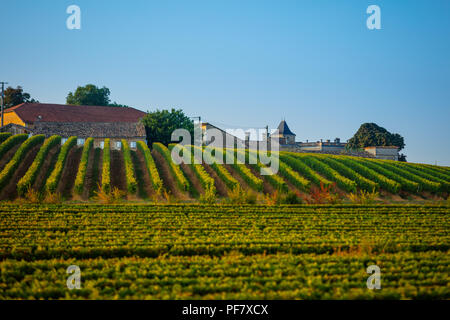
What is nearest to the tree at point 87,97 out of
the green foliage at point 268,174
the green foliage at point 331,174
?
the green foliage at point 268,174

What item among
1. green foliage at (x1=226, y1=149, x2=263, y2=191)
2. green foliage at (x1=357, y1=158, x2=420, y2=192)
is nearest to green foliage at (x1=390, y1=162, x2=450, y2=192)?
green foliage at (x1=357, y1=158, x2=420, y2=192)

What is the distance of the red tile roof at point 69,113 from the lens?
59.6m

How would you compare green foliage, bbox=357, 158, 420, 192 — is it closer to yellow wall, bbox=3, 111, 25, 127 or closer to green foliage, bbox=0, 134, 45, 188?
green foliage, bbox=0, 134, 45, 188

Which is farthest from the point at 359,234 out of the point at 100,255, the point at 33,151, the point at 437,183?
the point at 33,151

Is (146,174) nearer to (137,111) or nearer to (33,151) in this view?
(33,151)

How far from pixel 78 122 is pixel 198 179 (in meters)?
31.2

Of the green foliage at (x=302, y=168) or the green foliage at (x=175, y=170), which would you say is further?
the green foliage at (x=302, y=168)

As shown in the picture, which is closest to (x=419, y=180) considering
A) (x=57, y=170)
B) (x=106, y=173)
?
(x=106, y=173)

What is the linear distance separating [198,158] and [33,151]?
673 inches

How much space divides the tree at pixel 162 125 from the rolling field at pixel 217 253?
111ft

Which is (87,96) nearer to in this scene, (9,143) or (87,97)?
(87,97)

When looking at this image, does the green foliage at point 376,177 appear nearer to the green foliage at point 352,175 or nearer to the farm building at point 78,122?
the green foliage at point 352,175
